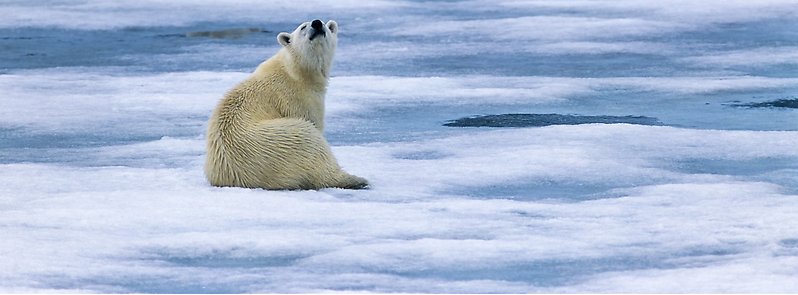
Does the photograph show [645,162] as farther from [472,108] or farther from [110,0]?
[110,0]

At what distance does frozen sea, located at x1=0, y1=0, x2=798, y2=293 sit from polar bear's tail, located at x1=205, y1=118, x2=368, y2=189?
12cm

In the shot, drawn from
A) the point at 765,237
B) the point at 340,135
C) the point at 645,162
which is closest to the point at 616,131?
the point at 645,162

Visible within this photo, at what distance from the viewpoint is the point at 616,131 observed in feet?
24.4

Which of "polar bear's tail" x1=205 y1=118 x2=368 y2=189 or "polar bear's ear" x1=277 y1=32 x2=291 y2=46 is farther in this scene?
Answer: "polar bear's ear" x1=277 y1=32 x2=291 y2=46

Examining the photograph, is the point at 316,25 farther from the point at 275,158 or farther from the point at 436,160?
the point at 436,160

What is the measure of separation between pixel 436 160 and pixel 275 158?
3.76ft

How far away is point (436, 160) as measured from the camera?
6.81 meters

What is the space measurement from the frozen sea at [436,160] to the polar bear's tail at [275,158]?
12cm

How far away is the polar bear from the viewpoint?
19.2ft

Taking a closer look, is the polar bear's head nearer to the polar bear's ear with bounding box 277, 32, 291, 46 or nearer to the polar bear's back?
the polar bear's ear with bounding box 277, 32, 291, 46

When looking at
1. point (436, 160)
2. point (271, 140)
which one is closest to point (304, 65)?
point (271, 140)

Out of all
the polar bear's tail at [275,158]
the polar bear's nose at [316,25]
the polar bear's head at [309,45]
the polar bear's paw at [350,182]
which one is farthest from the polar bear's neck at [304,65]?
the polar bear's paw at [350,182]

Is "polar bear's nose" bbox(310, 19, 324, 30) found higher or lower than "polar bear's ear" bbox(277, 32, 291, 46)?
higher

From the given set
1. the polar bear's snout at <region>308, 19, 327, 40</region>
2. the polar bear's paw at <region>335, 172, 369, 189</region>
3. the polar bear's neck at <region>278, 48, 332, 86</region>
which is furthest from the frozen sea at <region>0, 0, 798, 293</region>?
the polar bear's snout at <region>308, 19, 327, 40</region>
